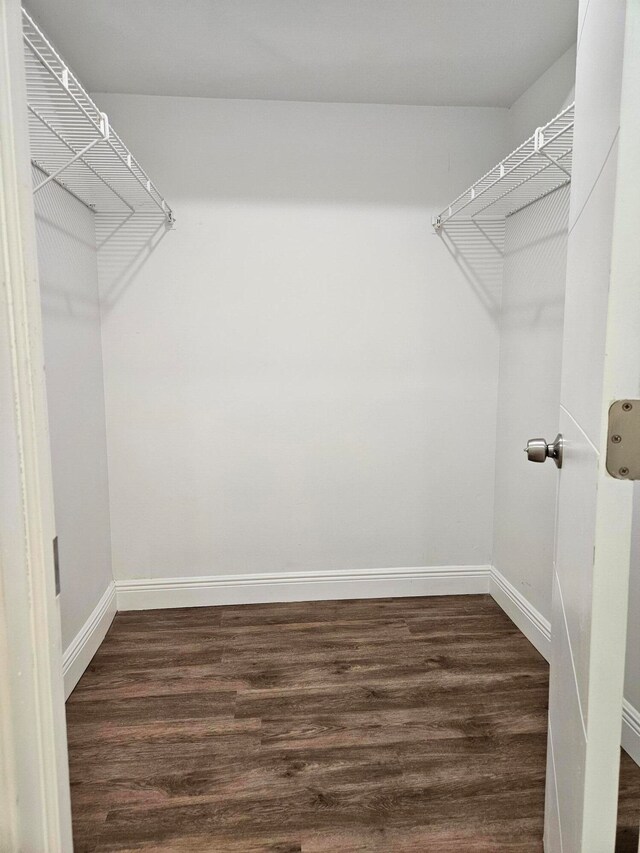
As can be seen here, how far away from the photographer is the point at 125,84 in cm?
234

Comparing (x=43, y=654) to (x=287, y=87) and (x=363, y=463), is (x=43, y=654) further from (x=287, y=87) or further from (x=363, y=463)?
(x=287, y=87)

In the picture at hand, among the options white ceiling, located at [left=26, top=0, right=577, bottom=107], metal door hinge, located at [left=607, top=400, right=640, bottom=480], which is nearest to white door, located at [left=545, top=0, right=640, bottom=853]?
metal door hinge, located at [left=607, top=400, right=640, bottom=480]

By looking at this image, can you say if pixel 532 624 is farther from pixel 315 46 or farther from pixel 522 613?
pixel 315 46

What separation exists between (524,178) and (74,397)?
1.92 metres

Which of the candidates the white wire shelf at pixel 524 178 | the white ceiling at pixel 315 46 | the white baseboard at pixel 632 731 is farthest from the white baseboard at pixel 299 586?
the white ceiling at pixel 315 46

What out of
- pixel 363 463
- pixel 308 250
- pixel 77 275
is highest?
pixel 308 250

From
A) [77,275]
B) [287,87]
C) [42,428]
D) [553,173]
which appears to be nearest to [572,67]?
[553,173]

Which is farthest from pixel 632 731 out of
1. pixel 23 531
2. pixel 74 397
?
pixel 74 397

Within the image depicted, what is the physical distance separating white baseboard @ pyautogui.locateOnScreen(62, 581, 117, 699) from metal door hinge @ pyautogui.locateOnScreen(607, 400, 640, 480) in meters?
1.81

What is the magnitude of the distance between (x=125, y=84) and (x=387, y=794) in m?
2.71

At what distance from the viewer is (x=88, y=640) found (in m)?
2.26

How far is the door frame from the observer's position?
0.70 m

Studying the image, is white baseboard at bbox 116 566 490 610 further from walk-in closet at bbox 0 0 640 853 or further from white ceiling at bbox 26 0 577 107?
white ceiling at bbox 26 0 577 107

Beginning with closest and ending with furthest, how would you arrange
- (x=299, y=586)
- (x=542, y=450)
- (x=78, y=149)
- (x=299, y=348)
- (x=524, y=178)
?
(x=542, y=450), (x=78, y=149), (x=524, y=178), (x=299, y=348), (x=299, y=586)
